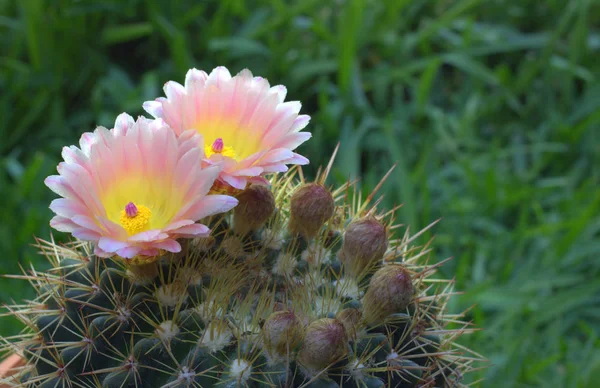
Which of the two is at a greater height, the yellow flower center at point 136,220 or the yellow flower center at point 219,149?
the yellow flower center at point 219,149

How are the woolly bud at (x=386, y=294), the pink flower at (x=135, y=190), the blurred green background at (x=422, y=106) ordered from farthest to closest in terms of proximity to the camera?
the blurred green background at (x=422, y=106) < the woolly bud at (x=386, y=294) < the pink flower at (x=135, y=190)

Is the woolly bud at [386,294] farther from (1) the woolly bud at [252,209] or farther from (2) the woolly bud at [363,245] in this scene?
(1) the woolly bud at [252,209]

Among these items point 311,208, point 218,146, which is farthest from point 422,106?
point 218,146

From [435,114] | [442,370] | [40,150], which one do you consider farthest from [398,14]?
[442,370]

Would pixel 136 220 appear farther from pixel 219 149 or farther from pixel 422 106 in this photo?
pixel 422 106

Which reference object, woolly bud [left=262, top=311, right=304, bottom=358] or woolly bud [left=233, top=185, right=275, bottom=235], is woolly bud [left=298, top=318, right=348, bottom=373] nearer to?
woolly bud [left=262, top=311, right=304, bottom=358]

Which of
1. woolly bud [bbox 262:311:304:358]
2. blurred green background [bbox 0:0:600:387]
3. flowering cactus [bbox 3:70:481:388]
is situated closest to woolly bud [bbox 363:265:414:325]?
flowering cactus [bbox 3:70:481:388]

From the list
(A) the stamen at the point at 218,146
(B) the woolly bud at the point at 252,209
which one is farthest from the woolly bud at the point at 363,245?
(A) the stamen at the point at 218,146

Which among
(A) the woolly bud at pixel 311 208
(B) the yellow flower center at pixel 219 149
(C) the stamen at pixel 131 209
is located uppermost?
(B) the yellow flower center at pixel 219 149

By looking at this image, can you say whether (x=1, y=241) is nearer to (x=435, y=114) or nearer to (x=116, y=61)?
(x=116, y=61)
